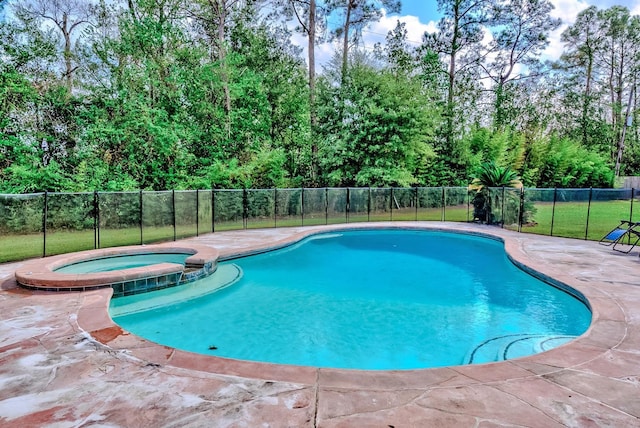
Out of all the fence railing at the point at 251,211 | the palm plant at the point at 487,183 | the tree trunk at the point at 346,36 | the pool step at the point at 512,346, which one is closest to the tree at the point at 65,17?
the fence railing at the point at 251,211

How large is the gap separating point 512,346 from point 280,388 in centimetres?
290

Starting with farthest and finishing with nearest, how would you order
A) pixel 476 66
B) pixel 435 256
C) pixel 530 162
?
pixel 476 66 < pixel 530 162 < pixel 435 256

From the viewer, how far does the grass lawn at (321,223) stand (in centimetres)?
729

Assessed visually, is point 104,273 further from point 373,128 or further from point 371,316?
point 373,128

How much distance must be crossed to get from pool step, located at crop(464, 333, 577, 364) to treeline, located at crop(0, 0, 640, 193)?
10.6 meters

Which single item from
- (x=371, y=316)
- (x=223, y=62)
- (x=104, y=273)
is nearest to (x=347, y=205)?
(x=223, y=62)

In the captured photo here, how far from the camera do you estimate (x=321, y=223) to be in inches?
513

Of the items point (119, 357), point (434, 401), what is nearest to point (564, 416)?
point (434, 401)

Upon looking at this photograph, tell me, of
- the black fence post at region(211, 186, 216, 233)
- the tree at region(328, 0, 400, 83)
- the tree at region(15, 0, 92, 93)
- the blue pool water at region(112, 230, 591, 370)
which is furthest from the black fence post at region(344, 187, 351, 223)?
the tree at region(15, 0, 92, 93)

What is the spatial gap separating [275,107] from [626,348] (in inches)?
610

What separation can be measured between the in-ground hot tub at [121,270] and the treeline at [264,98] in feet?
18.2

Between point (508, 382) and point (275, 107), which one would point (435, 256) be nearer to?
point (508, 382)

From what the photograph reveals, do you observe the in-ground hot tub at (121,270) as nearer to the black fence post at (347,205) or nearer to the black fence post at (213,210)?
the black fence post at (213,210)

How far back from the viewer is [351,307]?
555 cm
